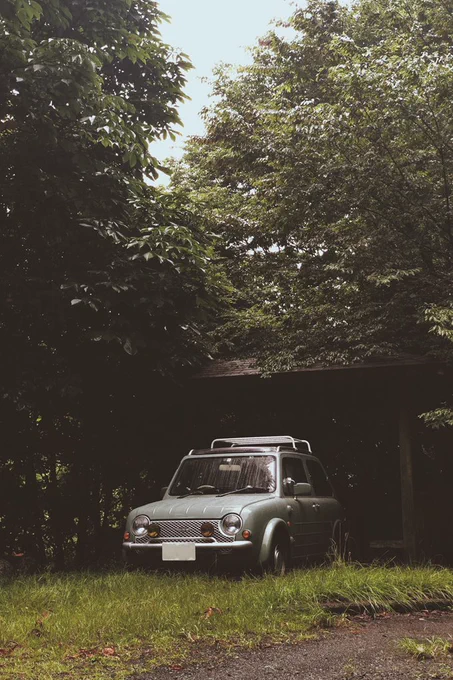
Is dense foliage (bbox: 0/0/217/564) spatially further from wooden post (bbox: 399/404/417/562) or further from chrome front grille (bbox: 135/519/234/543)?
wooden post (bbox: 399/404/417/562)

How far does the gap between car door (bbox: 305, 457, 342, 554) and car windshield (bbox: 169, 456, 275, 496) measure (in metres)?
1.14

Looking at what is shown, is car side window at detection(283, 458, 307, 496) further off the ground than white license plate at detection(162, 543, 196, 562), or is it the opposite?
car side window at detection(283, 458, 307, 496)

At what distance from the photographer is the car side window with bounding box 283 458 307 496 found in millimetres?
9758

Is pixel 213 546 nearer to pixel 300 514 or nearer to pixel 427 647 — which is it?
pixel 300 514

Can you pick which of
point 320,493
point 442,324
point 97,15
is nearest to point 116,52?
point 97,15

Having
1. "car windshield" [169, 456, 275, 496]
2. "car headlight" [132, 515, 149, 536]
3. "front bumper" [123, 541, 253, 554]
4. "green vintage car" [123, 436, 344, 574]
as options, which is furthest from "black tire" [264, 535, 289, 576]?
"car headlight" [132, 515, 149, 536]

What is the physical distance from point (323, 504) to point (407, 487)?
5.72 feet

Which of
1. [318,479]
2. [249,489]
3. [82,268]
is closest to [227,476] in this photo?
[249,489]

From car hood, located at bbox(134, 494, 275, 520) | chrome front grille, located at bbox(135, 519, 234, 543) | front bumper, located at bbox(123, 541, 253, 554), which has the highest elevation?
car hood, located at bbox(134, 494, 275, 520)

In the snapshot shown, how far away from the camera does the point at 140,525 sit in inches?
352

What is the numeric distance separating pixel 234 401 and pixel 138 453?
208cm

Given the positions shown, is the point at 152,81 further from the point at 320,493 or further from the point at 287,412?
the point at 320,493

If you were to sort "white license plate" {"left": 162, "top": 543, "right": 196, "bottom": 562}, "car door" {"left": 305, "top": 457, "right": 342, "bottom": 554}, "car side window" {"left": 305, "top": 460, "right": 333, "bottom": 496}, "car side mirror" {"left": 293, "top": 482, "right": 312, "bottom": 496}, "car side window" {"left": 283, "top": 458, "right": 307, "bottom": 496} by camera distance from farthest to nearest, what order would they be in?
1. "car side window" {"left": 305, "top": 460, "right": 333, "bottom": 496}
2. "car door" {"left": 305, "top": 457, "right": 342, "bottom": 554}
3. "car side window" {"left": 283, "top": 458, "right": 307, "bottom": 496}
4. "car side mirror" {"left": 293, "top": 482, "right": 312, "bottom": 496}
5. "white license plate" {"left": 162, "top": 543, "right": 196, "bottom": 562}

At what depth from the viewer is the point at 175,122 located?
1357 cm
